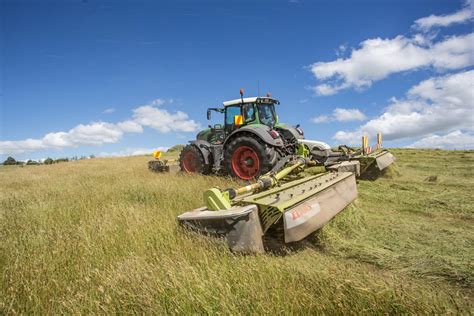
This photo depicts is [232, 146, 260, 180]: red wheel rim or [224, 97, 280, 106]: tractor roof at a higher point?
[224, 97, 280, 106]: tractor roof

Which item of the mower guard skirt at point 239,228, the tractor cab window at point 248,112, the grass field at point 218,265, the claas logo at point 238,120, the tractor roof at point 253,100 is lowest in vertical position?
the grass field at point 218,265

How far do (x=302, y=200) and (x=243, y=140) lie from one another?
3.94 meters

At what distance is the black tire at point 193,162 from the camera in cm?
818

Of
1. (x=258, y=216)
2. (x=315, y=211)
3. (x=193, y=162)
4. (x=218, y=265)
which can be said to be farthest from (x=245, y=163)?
(x=218, y=265)

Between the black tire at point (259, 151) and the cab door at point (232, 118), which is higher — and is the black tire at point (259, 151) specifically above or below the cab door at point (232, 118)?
below

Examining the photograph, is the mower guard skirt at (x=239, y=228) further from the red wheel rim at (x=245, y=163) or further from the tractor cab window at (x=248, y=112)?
the tractor cab window at (x=248, y=112)

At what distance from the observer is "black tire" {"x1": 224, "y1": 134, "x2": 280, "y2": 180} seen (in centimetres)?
649

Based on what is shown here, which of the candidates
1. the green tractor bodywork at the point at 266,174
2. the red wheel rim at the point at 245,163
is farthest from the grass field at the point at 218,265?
the red wheel rim at the point at 245,163

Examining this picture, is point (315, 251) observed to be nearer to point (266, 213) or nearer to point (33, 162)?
point (266, 213)

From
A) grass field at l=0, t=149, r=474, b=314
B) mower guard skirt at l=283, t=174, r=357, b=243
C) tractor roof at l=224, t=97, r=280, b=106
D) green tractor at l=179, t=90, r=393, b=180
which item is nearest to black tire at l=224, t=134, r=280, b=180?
green tractor at l=179, t=90, r=393, b=180

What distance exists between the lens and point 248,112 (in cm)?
792

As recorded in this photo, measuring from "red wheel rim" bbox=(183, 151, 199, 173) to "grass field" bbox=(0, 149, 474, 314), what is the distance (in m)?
3.48

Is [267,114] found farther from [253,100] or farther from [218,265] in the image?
[218,265]

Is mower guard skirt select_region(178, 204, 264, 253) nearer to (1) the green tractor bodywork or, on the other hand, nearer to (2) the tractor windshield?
(1) the green tractor bodywork
